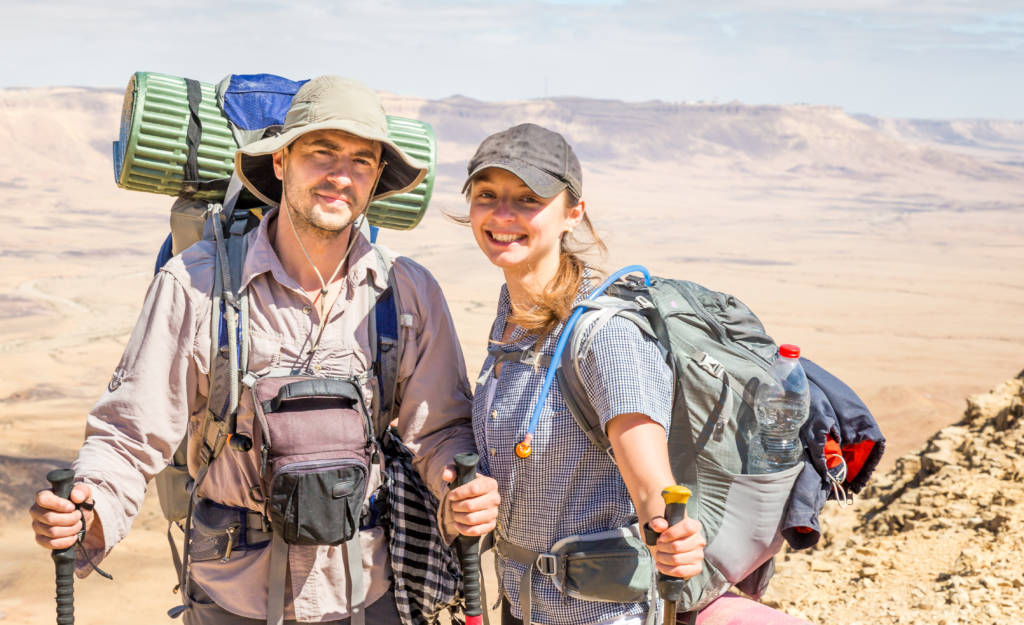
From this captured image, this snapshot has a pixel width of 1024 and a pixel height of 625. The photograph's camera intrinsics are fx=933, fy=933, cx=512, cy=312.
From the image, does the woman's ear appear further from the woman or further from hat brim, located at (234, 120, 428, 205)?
hat brim, located at (234, 120, 428, 205)

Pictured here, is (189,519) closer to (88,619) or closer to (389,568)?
(389,568)

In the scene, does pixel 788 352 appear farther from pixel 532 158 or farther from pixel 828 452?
pixel 532 158

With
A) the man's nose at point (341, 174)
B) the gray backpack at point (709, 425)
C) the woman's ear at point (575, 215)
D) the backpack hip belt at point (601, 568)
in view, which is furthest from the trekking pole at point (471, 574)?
the man's nose at point (341, 174)

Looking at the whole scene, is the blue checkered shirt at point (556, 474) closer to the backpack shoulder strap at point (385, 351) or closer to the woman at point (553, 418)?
the woman at point (553, 418)

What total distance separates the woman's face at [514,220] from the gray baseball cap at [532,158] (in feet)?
0.12

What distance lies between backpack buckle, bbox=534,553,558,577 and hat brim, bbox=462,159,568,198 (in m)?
0.81

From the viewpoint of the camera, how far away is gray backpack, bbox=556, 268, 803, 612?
202cm

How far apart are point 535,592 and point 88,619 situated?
4.66 m

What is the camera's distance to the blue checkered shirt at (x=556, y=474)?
6.53 ft

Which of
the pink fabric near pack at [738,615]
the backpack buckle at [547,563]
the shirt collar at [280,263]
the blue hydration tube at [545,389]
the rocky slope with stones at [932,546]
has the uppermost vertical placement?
the shirt collar at [280,263]

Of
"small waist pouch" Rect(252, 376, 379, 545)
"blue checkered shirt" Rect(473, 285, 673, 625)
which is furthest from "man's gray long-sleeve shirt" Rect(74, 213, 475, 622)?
"blue checkered shirt" Rect(473, 285, 673, 625)

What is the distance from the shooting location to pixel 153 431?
214 centimetres

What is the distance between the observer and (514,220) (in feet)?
7.20

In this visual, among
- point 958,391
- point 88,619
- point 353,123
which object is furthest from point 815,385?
point 958,391
